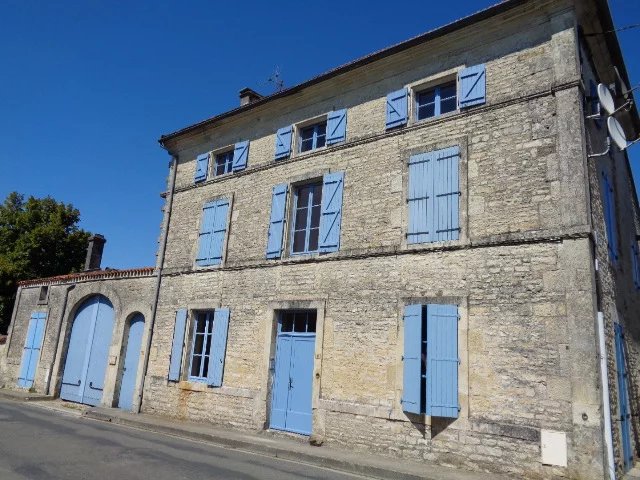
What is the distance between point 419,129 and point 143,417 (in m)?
8.02

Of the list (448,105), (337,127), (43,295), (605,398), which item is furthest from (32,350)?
(605,398)

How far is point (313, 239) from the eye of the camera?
9180 millimetres

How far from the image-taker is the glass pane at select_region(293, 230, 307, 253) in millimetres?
9336

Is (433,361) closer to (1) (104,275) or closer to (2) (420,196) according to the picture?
(2) (420,196)

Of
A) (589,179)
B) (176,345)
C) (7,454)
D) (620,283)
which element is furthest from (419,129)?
(7,454)

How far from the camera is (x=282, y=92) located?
10133 millimetres

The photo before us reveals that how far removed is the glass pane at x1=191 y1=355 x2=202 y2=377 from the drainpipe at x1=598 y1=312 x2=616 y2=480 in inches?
293

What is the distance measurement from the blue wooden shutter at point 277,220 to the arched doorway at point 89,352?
18.5 feet

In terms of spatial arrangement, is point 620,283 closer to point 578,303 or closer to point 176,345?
point 578,303

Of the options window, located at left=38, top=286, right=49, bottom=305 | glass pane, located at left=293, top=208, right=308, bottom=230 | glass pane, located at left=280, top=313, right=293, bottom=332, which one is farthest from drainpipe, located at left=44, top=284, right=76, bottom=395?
glass pane, located at left=293, top=208, right=308, bottom=230

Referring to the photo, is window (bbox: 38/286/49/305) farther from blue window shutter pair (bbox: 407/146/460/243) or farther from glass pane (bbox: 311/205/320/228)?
blue window shutter pair (bbox: 407/146/460/243)

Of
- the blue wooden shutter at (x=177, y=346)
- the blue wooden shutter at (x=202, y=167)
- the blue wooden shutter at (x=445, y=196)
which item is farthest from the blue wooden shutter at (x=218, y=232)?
the blue wooden shutter at (x=445, y=196)

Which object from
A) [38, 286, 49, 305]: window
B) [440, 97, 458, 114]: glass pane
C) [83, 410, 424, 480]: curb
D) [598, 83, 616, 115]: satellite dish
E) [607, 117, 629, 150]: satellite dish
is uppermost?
[440, 97, 458, 114]: glass pane

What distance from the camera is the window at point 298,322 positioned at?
8.80 meters
